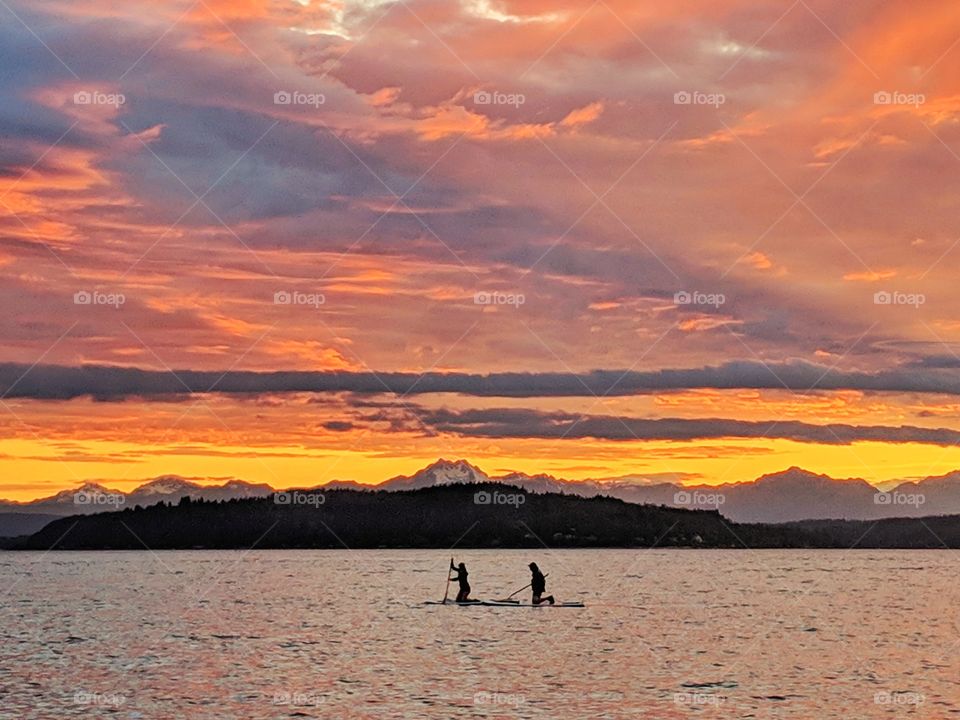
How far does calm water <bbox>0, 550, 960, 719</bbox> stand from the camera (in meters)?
45.8

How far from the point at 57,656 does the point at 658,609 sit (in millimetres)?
53561

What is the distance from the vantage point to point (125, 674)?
55.3 metres

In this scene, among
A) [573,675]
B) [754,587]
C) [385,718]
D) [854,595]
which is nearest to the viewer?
[385,718]


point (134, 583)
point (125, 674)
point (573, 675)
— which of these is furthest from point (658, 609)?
point (134, 583)

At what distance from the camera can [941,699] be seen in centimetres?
4809

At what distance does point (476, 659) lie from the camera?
60.3 metres

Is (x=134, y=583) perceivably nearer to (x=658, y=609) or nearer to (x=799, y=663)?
(x=658, y=609)

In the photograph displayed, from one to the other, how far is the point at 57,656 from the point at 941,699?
43.1 meters

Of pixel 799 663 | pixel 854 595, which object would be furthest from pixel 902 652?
pixel 854 595

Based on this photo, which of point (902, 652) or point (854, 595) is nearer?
point (902, 652)

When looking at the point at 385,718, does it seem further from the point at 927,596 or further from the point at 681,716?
the point at 927,596

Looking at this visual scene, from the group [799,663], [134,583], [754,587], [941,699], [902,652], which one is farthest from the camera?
[134,583]

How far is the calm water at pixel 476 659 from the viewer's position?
4578cm

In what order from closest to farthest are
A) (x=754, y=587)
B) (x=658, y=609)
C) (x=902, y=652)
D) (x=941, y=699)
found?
(x=941, y=699)
(x=902, y=652)
(x=658, y=609)
(x=754, y=587)
